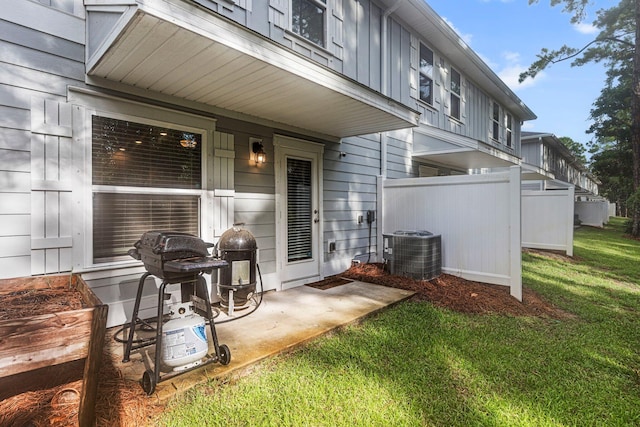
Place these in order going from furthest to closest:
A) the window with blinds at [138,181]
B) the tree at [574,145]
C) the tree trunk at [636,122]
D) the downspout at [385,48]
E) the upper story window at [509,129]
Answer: the tree at [574,145], the upper story window at [509,129], the tree trunk at [636,122], the downspout at [385,48], the window with blinds at [138,181]

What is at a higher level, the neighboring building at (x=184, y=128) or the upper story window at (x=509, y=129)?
the upper story window at (x=509, y=129)

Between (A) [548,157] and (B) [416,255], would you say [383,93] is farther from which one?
(A) [548,157]

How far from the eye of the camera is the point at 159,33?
7.36ft

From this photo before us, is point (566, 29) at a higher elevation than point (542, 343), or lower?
higher

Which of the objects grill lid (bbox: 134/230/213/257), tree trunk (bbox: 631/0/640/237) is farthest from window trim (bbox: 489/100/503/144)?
grill lid (bbox: 134/230/213/257)

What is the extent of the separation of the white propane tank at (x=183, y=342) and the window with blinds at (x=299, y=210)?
2.54 m

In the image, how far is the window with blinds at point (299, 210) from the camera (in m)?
4.84

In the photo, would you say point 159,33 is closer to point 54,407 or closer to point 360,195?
point 54,407

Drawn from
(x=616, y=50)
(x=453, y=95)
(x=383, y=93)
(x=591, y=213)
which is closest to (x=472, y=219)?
(x=383, y=93)

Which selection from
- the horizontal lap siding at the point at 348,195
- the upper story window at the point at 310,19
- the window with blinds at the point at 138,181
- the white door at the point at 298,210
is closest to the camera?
the window with blinds at the point at 138,181

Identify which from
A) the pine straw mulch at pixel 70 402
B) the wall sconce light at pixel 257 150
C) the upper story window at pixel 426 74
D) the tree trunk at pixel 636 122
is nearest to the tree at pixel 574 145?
the tree trunk at pixel 636 122

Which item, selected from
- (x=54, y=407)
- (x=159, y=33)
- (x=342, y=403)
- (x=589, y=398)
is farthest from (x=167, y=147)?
(x=589, y=398)

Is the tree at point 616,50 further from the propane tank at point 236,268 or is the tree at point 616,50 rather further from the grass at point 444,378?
the propane tank at point 236,268

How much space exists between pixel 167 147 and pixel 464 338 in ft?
12.1
